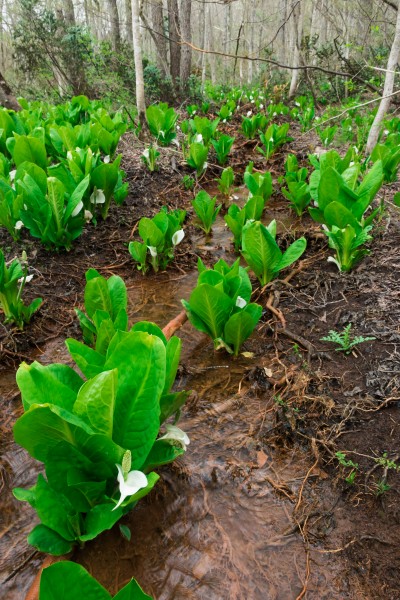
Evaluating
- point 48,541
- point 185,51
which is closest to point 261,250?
point 48,541

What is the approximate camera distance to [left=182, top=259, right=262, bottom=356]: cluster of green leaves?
2004 mm

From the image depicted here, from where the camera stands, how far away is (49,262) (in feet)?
10.2

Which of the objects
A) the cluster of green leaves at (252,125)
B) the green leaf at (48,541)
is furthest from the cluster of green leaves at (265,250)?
the cluster of green leaves at (252,125)

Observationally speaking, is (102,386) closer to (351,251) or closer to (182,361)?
(182,361)

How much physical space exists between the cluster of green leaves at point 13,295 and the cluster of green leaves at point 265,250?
128 cm

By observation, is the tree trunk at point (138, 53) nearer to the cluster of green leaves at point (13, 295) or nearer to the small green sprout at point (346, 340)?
the cluster of green leaves at point (13, 295)

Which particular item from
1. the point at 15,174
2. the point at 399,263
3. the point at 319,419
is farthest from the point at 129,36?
the point at 319,419

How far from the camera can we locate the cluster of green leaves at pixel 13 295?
2199 mm

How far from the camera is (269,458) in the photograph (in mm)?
1703

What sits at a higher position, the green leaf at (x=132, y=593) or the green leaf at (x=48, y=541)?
the green leaf at (x=132, y=593)

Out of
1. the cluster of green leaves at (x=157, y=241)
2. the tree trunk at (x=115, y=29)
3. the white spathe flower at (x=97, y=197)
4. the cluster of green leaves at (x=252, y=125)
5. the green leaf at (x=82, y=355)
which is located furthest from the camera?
the tree trunk at (x=115, y=29)

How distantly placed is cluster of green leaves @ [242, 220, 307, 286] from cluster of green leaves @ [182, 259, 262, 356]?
1.13ft

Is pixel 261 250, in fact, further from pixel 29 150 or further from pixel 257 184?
pixel 29 150

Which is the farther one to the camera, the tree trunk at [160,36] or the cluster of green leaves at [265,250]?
the tree trunk at [160,36]
